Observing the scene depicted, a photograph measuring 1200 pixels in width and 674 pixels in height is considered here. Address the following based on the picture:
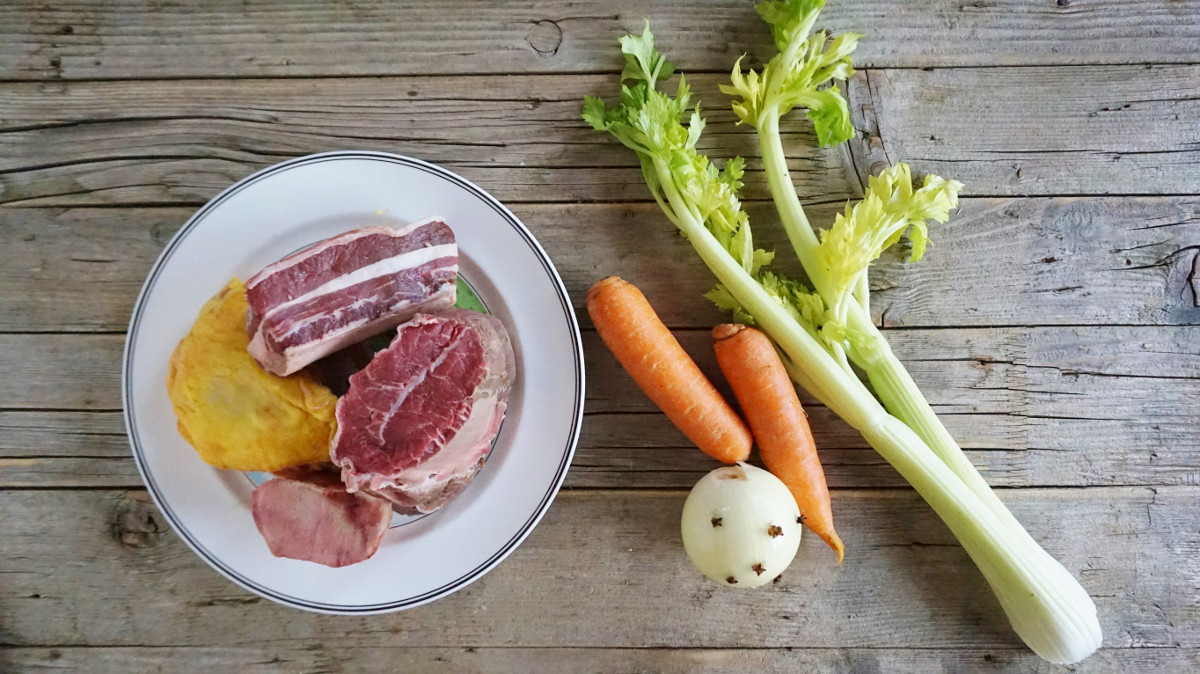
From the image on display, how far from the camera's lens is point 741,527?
1499 millimetres

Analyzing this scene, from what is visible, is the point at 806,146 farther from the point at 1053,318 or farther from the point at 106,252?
the point at 106,252

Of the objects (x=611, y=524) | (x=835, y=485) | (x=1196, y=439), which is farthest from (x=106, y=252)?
(x=1196, y=439)

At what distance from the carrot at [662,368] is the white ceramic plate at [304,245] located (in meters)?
0.10

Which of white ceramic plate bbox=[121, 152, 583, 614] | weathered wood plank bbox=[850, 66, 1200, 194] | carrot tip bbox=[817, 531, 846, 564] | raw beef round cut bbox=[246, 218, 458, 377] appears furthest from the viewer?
weathered wood plank bbox=[850, 66, 1200, 194]

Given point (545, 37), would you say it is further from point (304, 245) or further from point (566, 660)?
point (566, 660)

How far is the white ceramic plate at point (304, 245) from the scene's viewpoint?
1486 millimetres

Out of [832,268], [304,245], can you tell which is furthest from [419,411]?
[832,268]

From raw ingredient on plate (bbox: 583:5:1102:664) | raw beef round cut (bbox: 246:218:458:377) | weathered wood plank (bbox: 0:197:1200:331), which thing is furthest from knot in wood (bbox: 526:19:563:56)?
raw beef round cut (bbox: 246:218:458:377)

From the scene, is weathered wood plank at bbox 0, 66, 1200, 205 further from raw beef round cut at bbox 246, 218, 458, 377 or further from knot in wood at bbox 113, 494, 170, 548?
knot in wood at bbox 113, 494, 170, 548

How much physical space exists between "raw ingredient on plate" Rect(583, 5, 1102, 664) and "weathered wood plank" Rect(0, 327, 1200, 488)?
0.12m

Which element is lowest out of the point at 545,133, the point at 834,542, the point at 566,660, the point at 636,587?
the point at 566,660

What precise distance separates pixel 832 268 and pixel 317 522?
4.13ft

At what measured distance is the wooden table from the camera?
1650 mm

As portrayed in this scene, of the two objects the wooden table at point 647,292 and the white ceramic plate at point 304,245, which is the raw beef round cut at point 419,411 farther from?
the wooden table at point 647,292
